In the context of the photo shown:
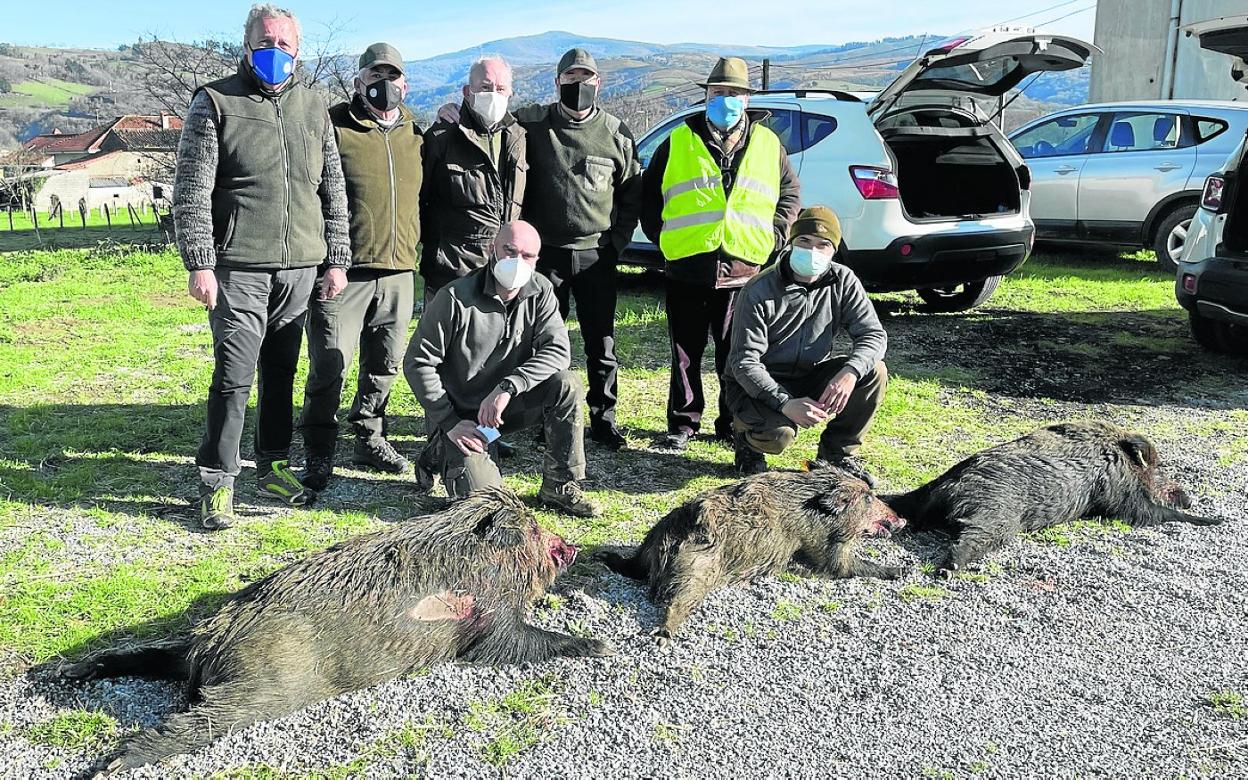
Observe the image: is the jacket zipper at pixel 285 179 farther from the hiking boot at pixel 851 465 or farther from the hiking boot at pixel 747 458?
the hiking boot at pixel 851 465

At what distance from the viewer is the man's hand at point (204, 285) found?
401 cm

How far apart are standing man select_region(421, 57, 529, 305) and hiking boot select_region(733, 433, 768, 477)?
1.74 meters

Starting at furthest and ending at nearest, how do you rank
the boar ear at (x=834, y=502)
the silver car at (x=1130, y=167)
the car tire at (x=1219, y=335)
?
1. the silver car at (x=1130, y=167)
2. the car tire at (x=1219, y=335)
3. the boar ear at (x=834, y=502)

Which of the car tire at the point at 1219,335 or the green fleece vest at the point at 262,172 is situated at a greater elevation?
the green fleece vest at the point at 262,172

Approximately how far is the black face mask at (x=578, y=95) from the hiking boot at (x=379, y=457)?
2166 millimetres

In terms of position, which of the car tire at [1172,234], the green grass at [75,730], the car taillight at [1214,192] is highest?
the car taillight at [1214,192]

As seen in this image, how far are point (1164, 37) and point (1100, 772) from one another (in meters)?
20.8

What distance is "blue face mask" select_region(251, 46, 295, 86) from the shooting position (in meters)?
4.03

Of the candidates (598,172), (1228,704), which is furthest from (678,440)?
(1228,704)

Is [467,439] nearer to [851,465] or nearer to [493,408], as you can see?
[493,408]

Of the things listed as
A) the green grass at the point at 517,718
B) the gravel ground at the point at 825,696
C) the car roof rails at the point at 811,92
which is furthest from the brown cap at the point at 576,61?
the green grass at the point at 517,718

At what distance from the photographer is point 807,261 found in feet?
15.6

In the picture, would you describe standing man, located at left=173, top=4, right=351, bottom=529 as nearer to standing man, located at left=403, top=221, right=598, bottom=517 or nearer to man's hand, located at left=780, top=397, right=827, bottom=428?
standing man, located at left=403, top=221, right=598, bottom=517

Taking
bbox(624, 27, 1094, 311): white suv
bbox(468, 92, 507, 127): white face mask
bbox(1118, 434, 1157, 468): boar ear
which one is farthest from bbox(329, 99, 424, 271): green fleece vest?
bbox(1118, 434, 1157, 468): boar ear
